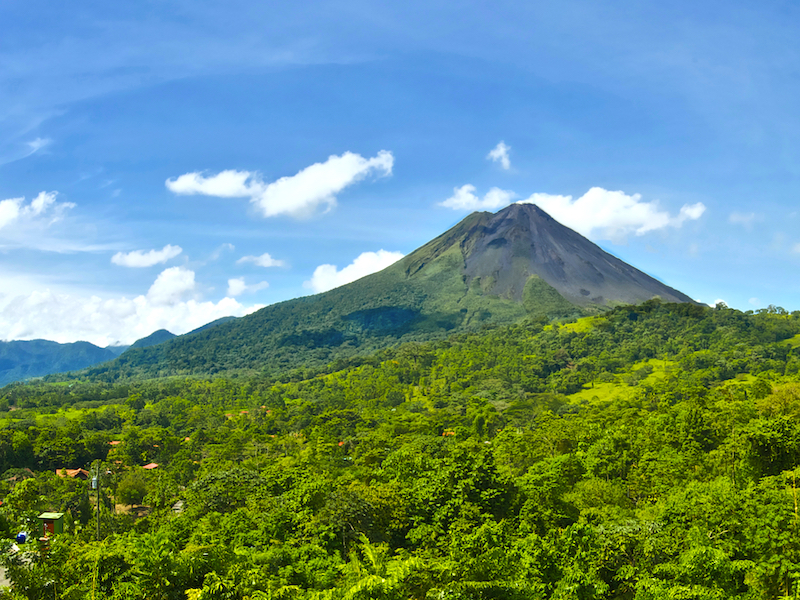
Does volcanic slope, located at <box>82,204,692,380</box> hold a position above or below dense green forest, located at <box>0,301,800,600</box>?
above

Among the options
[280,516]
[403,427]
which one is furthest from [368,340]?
[280,516]

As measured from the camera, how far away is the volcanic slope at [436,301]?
14688 centimetres

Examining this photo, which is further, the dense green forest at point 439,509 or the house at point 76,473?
the house at point 76,473

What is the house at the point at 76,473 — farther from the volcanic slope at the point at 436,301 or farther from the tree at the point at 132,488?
the volcanic slope at the point at 436,301

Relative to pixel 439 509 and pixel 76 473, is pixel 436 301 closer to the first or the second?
pixel 76 473

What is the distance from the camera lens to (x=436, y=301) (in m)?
167

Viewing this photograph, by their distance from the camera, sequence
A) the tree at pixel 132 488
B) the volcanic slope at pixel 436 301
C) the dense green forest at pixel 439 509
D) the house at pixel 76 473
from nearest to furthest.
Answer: the dense green forest at pixel 439 509
the tree at pixel 132 488
the house at pixel 76 473
the volcanic slope at pixel 436 301

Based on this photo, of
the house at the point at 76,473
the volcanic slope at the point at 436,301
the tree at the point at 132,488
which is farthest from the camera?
the volcanic slope at the point at 436,301

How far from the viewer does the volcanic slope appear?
482ft

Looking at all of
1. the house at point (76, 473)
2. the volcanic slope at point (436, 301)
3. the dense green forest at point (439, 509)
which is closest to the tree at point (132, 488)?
the dense green forest at point (439, 509)

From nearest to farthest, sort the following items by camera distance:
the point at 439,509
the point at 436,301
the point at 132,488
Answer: the point at 439,509 → the point at 132,488 → the point at 436,301

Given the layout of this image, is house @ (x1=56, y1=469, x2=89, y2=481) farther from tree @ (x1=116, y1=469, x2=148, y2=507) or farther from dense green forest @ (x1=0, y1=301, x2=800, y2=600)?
tree @ (x1=116, y1=469, x2=148, y2=507)

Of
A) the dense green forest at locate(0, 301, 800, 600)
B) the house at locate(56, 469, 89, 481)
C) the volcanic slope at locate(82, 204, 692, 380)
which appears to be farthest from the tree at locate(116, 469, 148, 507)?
the volcanic slope at locate(82, 204, 692, 380)

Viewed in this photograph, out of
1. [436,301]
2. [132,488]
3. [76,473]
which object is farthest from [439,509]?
[436,301]
